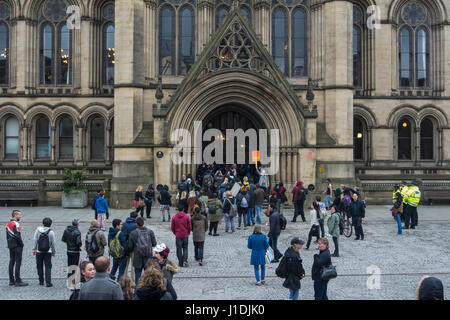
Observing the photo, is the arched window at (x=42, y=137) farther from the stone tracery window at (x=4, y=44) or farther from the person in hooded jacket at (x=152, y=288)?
the person in hooded jacket at (x=152, y=288)

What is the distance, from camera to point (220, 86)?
74.2 feet

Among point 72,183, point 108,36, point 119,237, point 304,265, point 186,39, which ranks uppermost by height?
point 108,36

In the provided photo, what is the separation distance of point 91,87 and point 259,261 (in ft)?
64.3

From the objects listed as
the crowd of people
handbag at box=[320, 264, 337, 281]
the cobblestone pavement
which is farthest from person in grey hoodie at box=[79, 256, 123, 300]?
the cobblestone pavement

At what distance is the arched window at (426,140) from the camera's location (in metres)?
27.5

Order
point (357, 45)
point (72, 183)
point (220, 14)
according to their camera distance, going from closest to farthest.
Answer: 1. point (72, 183)
2. point (220, 14)
3. point (357, 45)

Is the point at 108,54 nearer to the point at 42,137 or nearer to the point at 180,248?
the point at 42,137

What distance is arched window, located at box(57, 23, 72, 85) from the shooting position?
26.5 m

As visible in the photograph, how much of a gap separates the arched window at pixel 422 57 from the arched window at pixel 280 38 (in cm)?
887

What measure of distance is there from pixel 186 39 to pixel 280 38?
5.39 meters

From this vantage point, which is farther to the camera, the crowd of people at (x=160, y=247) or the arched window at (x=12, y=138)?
the arched window at (x=12, y=138)

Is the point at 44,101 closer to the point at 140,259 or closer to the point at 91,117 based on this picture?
the point at 91,117

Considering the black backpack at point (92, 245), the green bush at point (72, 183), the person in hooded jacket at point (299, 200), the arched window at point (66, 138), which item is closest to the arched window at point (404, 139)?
the person in hooded jacket at point (299, 200)

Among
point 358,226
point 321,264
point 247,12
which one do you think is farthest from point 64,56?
point 321,264
